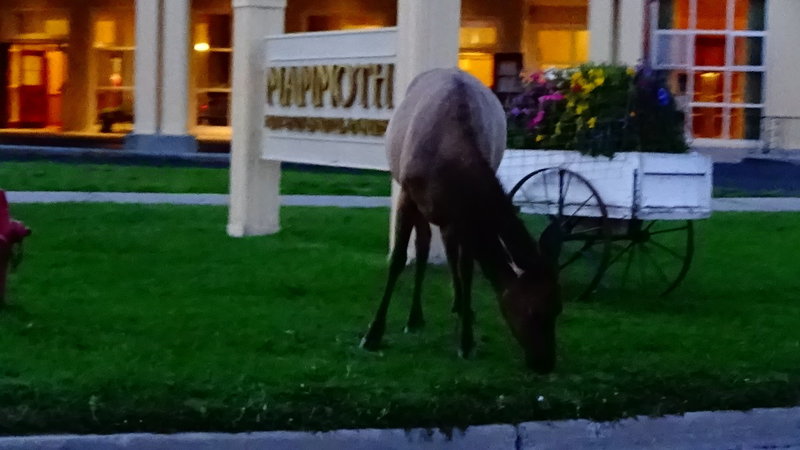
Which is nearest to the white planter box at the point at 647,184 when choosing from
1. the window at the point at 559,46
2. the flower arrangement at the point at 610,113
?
the flower arrangement at the point at 610,113

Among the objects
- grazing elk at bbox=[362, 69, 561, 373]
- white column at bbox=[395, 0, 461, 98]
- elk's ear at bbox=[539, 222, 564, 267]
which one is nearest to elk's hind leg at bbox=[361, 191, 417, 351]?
grazing elk at bbox=[362, 69, 561, 373]

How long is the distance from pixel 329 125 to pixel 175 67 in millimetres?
17130

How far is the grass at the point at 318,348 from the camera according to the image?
20.0 feet

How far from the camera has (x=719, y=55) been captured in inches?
1134

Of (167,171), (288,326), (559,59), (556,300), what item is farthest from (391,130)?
(559,59)

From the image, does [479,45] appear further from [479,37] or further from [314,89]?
[314,89]

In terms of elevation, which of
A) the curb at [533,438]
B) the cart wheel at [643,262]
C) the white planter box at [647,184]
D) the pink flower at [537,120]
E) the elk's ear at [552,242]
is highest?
the pink flower at [537,120]

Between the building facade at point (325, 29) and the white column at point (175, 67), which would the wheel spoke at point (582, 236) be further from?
the white column at point (175, 67)

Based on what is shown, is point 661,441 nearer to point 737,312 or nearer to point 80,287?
point 737,312

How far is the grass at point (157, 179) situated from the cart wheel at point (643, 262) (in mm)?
6739

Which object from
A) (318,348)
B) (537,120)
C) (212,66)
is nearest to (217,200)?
(537,120)

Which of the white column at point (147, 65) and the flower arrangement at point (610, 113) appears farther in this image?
the white column at point (147, 65)

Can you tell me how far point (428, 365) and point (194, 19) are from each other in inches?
1033

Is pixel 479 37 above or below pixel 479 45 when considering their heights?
above
